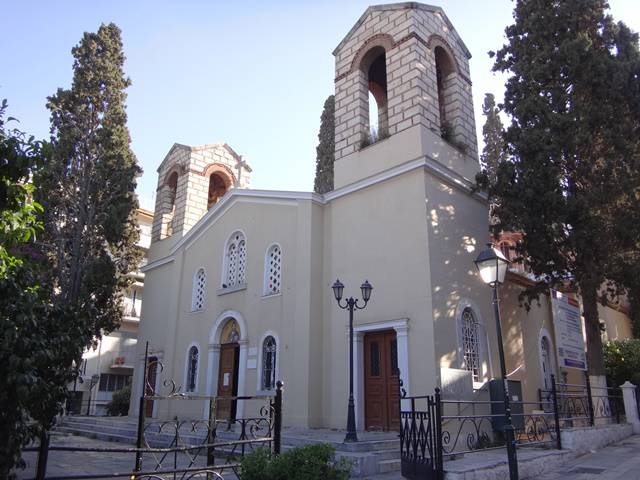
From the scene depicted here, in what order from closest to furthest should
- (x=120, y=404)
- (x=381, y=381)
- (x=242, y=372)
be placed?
1. (x=381, y=381)
2. (x=242, y=372)
3. (x=120, y=404)

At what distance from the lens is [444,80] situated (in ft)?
48.7

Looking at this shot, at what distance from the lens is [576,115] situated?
12109 millimetres

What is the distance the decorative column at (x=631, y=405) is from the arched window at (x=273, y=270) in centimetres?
909

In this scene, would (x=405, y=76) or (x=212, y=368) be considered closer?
(x=405, y=76)

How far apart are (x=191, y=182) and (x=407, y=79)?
956 cm

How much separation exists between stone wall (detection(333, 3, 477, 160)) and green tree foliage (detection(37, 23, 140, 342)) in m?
8.16

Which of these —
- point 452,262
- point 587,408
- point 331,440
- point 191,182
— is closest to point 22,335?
point 331,440

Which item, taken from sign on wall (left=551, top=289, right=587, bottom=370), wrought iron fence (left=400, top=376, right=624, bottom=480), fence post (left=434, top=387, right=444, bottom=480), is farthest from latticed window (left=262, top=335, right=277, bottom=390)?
sign on wall (left=551, top=289, right=587, bottom=370)

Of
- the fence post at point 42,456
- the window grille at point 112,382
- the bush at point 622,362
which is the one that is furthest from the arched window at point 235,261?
the window grille at point 112,382

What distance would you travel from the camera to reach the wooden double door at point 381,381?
37.4 feet

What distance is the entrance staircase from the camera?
27.1 feet

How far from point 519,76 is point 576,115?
195 cm

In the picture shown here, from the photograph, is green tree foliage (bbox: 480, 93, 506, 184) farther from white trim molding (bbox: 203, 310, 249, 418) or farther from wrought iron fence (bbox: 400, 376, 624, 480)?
white trim molding (bbox: 203, 310, 249, 418)

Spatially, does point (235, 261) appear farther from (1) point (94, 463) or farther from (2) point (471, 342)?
(1) point (94, 463)
